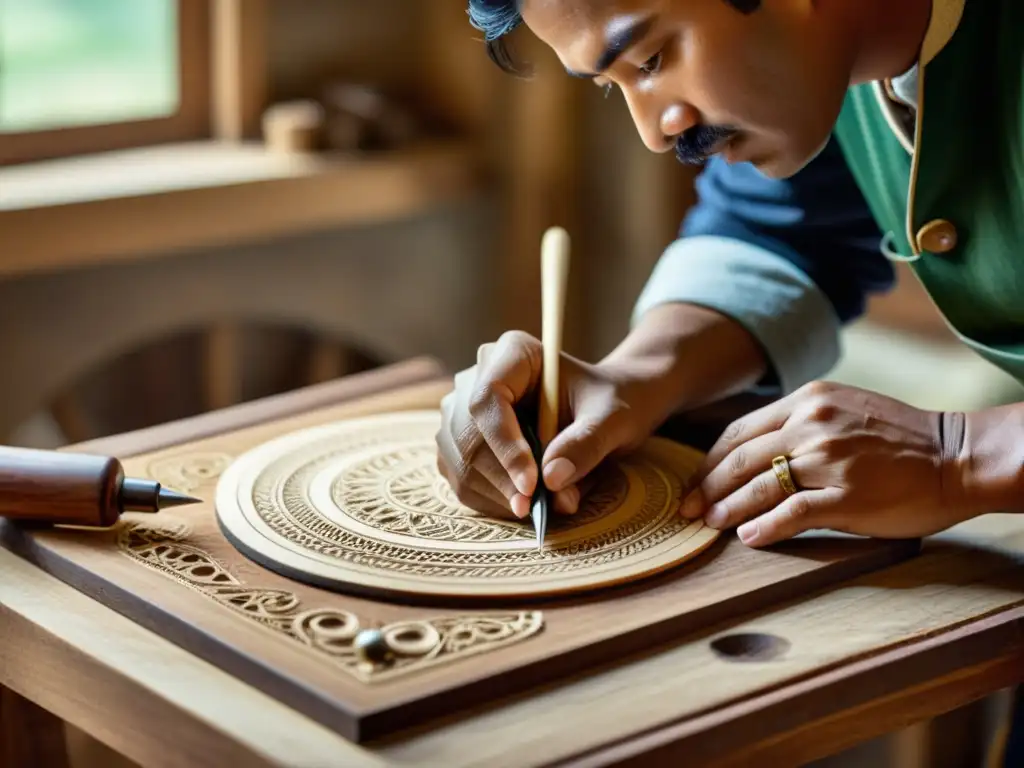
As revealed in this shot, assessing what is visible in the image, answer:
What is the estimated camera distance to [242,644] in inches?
35.8

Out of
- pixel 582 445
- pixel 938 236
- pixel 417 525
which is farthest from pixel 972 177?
pixel 417 525

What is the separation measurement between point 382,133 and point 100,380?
60cm

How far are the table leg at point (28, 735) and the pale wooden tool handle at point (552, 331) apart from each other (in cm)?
44

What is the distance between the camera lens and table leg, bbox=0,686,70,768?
44.4 inches

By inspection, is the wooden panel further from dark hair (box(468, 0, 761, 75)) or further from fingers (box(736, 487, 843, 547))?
dark hair (box(468, 0, 761, 75))

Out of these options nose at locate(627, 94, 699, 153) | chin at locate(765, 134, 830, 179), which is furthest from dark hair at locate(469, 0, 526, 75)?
chin at locate(765, 134, 830, 179)

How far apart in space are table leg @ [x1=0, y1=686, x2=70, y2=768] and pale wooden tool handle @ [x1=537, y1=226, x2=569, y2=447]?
441mm

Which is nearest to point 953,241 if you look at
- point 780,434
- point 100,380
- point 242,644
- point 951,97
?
point 951,97

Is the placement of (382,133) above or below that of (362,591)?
above

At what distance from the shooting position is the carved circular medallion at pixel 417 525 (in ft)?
3.29

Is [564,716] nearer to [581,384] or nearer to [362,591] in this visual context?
[362,591]

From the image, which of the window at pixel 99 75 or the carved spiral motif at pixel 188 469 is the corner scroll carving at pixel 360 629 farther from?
the window at pixel 99 75

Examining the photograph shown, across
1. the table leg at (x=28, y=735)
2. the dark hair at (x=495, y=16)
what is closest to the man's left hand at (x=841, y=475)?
the dark hair at (x=495, y=16)

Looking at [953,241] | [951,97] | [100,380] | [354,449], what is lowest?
[100,380]
